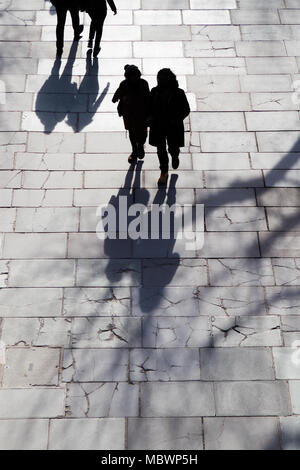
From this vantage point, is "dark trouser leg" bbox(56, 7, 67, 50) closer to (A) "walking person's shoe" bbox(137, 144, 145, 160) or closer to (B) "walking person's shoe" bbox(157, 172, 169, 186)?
(A) "walking person's shoe" bbox(137, 144, 145, 160)

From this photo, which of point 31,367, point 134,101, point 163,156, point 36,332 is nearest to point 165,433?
point 31,367

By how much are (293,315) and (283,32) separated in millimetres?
5414

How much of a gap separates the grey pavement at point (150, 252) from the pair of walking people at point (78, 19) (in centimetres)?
23

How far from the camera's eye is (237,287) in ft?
21.5

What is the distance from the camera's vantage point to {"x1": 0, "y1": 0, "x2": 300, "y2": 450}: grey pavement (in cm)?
574

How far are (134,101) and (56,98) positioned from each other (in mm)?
2211

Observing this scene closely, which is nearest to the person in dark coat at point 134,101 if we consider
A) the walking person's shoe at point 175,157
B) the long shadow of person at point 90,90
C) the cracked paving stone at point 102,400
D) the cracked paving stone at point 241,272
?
the walking person's shoe at point 175,157

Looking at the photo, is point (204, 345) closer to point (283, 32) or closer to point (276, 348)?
point (276, 348)

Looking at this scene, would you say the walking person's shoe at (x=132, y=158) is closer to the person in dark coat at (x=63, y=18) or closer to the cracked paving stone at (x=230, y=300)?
the cracked paving stone at (x=230, y=300)

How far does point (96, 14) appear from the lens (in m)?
8.22

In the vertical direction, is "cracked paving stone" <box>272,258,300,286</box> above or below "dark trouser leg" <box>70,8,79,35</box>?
below

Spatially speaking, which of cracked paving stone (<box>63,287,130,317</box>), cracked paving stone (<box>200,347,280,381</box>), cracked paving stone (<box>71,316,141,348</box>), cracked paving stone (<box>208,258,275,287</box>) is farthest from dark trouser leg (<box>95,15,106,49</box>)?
cracked paving stone (<box>200,347,280,381</box>)

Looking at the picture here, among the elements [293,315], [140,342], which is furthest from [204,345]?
[293,315]

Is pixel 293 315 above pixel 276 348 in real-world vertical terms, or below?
above
